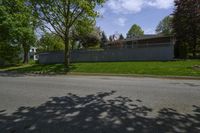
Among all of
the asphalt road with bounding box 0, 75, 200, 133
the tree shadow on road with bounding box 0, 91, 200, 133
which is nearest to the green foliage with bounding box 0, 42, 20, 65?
the asphalt road with bounding box 0, 75, 200, 133

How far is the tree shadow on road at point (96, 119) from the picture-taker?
5398 mm

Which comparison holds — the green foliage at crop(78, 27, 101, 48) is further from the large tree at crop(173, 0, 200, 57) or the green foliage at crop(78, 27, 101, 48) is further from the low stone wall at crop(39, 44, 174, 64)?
the large tree at crop(173, 0, 200, 57)

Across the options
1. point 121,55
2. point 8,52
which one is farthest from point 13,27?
point 121,55

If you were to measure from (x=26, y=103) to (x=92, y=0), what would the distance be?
17352 mm

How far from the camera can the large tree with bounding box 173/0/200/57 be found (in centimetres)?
3086

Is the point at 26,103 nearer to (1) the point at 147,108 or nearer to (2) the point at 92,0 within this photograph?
(1) the point at 147,108

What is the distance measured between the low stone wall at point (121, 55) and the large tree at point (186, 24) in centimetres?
524

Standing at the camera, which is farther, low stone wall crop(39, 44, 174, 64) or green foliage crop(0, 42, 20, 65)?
green foliage crop(0, 42, 20, 65)

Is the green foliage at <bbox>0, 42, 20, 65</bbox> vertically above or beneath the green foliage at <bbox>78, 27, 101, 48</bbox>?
beneath

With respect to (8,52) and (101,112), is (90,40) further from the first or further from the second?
(101,112)

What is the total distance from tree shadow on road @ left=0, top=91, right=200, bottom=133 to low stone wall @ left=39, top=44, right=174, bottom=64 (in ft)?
62.7

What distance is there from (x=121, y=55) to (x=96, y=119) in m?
23.1

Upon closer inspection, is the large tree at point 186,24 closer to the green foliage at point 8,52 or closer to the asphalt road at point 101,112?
the green foliage at point 8,52

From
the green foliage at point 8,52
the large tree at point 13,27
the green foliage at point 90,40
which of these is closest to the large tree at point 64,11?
the large tree at point 13,27
